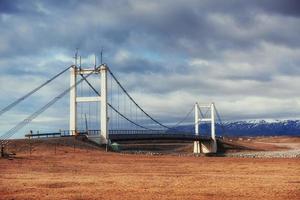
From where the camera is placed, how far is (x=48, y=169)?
3625 cm

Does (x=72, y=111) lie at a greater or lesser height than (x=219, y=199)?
greater

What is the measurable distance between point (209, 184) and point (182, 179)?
10.1 ft

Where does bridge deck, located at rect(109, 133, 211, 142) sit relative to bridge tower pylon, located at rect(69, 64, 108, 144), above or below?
below

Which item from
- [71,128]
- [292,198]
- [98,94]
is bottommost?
[292,198]

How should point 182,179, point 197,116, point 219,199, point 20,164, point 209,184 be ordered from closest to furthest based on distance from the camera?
point 219,199 < point 209,184 < point 182,179 < point 20,164 < point 197,116

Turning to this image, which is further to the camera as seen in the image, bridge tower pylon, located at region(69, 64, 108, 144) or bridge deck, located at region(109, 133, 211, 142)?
bridge deck, located at region(109, 133, 211, 142)

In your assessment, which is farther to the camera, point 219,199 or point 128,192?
point 128,192

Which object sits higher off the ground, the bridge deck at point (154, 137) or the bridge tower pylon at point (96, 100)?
the bridge tower pylon at point (96, 100)

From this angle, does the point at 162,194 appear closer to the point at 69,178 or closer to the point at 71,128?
the point at 69,178

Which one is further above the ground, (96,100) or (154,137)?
(96,100)

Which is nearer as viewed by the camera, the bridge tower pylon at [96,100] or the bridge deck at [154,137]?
the bridge tower pylon at [96,100]

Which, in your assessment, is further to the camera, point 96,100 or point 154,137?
point 154,137

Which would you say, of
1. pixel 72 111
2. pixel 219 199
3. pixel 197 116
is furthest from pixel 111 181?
pixel 197 116

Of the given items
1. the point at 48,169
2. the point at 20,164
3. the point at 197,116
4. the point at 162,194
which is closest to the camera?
the point at 162,194
